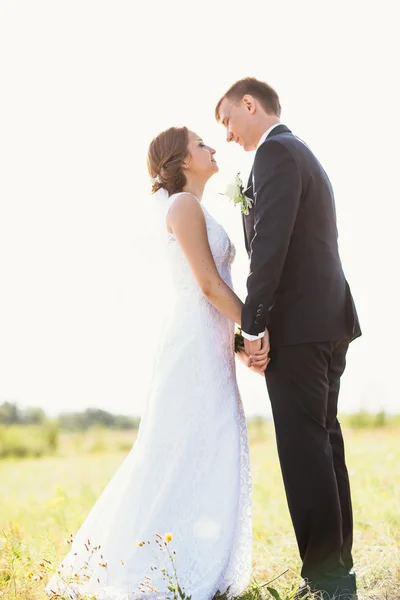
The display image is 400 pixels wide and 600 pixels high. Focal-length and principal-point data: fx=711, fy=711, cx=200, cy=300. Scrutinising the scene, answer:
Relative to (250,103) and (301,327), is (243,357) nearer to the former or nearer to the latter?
(301,327)

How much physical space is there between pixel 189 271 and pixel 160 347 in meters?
0.46

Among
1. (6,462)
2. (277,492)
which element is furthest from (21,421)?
(277,492)

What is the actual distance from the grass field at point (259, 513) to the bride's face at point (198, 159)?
2.18 m

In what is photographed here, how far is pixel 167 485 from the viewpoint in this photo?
3746 mm

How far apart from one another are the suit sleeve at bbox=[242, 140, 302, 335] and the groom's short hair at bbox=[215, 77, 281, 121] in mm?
495

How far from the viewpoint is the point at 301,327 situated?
356 centimetres

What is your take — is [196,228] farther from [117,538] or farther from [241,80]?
[117,538]

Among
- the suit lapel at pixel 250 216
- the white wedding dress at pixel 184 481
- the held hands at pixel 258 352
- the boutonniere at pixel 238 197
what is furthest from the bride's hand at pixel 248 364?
the boutonniere at pixel 238 197

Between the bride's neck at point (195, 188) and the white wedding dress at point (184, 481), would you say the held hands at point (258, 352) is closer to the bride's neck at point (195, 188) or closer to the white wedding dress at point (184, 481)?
the white wedding dress at point (184, 481)

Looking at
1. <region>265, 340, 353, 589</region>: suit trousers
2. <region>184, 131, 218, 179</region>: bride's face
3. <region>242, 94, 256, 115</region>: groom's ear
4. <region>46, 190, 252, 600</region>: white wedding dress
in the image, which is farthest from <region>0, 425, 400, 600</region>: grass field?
<region>242, 94, 256, 115</region>: groom's ear

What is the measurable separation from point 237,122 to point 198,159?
300 millimetres

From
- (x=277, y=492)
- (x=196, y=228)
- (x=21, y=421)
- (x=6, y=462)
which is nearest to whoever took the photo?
(x=196, y=228)

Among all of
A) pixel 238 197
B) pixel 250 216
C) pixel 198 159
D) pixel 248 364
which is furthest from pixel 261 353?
pixel 198 159

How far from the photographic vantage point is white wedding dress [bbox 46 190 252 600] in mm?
3648
